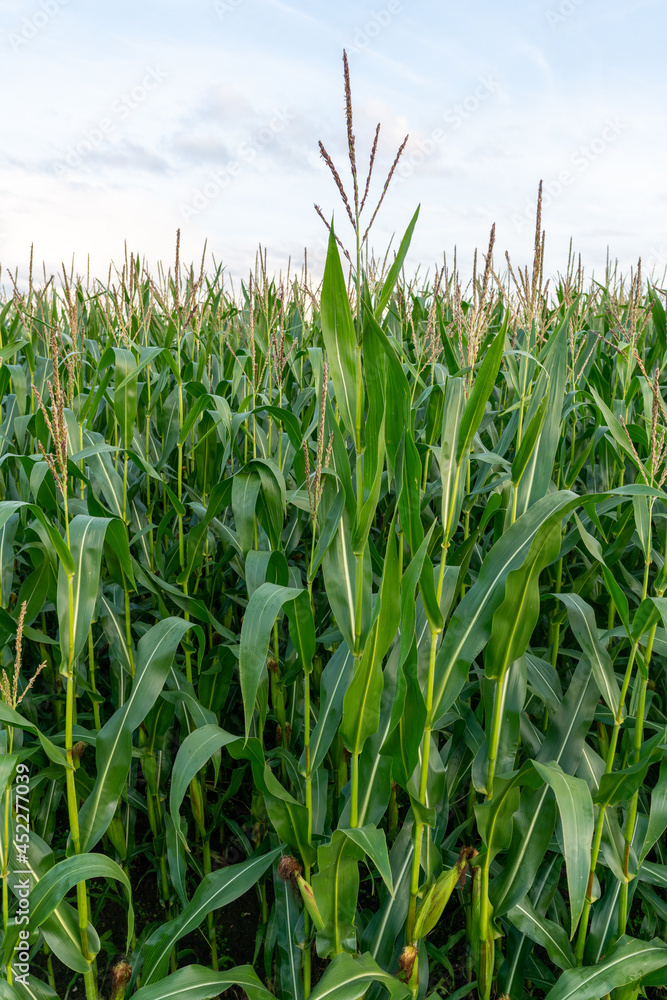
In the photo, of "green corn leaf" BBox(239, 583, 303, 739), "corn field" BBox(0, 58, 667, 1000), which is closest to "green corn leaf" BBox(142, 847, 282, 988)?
"corn field" BBox(0, 58, 667, 1000)

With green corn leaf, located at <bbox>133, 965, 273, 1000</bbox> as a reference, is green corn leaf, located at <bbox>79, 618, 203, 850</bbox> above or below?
above

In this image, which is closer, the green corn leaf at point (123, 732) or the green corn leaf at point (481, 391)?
the green corn leaf at point (481, 391)

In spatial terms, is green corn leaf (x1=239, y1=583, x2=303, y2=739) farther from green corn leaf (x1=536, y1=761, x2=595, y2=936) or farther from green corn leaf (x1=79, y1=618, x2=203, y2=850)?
green corn leaf (x1=536, y1=761, x2=595, y2=936)

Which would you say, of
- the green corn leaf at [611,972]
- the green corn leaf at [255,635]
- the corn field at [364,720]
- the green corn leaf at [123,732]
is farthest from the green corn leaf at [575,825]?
the green corn leaf at [123,732]

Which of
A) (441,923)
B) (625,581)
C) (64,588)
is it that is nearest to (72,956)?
(64,588)

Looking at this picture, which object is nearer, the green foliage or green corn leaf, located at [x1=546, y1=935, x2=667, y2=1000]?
the green foliage

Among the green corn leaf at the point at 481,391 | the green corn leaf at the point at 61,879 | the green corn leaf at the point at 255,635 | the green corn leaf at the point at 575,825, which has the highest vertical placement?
the green corn leaf at the point at 481,391

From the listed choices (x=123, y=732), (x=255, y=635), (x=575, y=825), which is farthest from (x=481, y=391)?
(x=123, y=732)

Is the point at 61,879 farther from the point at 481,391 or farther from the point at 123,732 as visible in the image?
the point at 481,391

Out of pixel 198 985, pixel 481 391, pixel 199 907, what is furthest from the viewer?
pixel 199 907

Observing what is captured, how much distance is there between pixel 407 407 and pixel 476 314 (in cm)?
50

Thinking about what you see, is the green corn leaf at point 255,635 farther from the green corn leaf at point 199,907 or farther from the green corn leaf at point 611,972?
the green corn leaf at point 611,972

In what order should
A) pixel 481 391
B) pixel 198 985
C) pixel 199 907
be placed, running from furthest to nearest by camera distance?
pixel 199 907
pixel 198 985
pixel 481 391

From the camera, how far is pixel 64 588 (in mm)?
1857
